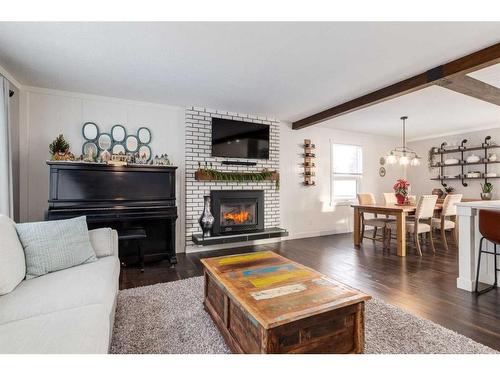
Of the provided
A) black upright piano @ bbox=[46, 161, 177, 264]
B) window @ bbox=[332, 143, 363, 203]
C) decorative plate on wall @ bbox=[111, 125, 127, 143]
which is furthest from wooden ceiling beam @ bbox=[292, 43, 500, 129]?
decorative plate on wall @ bbox=[111, 125, 127, 143]

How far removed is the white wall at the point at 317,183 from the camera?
4973 millimetres

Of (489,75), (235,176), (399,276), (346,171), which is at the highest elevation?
(489,75)

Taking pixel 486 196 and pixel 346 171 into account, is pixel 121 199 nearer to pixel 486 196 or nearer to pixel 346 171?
pixel 346 171

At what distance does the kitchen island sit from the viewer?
2520mm

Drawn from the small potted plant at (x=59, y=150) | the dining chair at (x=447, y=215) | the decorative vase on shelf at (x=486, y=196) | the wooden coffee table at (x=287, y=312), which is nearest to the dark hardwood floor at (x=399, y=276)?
the dining chair at (x=447, y=215)

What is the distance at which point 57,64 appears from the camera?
2.61m

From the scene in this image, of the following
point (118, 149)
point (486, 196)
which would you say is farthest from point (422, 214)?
point (118, 149)

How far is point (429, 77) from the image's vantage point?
2.71m

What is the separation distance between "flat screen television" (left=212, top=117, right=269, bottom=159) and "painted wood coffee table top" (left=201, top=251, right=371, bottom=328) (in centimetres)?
259

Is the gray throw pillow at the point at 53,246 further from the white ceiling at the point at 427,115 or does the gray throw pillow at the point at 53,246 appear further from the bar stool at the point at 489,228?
the white ceiling at the point at 427,115

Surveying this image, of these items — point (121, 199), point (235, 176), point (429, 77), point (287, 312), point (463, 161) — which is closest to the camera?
point (287, 312)

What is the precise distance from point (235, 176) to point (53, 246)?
284 cm

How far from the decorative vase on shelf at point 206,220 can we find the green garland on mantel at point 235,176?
15.0 inches
